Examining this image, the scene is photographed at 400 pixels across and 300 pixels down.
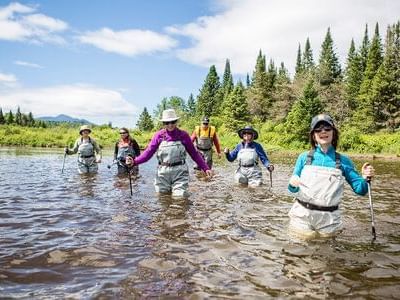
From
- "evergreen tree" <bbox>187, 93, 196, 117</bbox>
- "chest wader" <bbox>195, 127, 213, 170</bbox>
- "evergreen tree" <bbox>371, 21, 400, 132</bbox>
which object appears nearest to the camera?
"chest wader" <bbox>195, 127, 213, 170</bbox>

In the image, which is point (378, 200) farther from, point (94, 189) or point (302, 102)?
point (302, 102)

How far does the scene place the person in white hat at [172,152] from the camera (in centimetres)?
991

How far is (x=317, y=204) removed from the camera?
20.7 ft

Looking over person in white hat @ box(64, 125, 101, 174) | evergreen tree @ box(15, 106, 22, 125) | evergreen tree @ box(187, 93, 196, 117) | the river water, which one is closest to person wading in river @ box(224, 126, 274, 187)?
the river water

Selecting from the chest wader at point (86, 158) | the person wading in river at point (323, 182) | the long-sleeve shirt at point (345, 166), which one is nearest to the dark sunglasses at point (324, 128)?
the person wading in river at point (323, 182)

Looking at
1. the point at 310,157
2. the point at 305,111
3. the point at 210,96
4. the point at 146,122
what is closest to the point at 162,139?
the point at 310,157

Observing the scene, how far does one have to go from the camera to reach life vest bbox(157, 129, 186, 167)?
991 centimetres

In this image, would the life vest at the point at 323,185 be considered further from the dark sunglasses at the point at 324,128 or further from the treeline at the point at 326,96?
the treeline at the point at 326,96

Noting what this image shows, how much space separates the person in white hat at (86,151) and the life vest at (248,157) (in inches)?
228

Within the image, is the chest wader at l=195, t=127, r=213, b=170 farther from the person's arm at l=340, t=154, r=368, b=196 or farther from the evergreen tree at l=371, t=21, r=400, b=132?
the evergreen tree at l=371, t=21, r=400, b=132

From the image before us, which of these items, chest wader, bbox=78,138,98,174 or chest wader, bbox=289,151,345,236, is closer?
chest wader, bbox=289,151,345,236

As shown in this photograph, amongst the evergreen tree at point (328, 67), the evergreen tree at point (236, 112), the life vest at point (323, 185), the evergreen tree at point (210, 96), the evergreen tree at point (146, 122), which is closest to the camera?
the life vest at point (323, 185)

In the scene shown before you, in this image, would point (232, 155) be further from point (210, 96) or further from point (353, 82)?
point (210, 96)

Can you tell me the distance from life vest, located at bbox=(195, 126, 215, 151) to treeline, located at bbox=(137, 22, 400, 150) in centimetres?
3699
